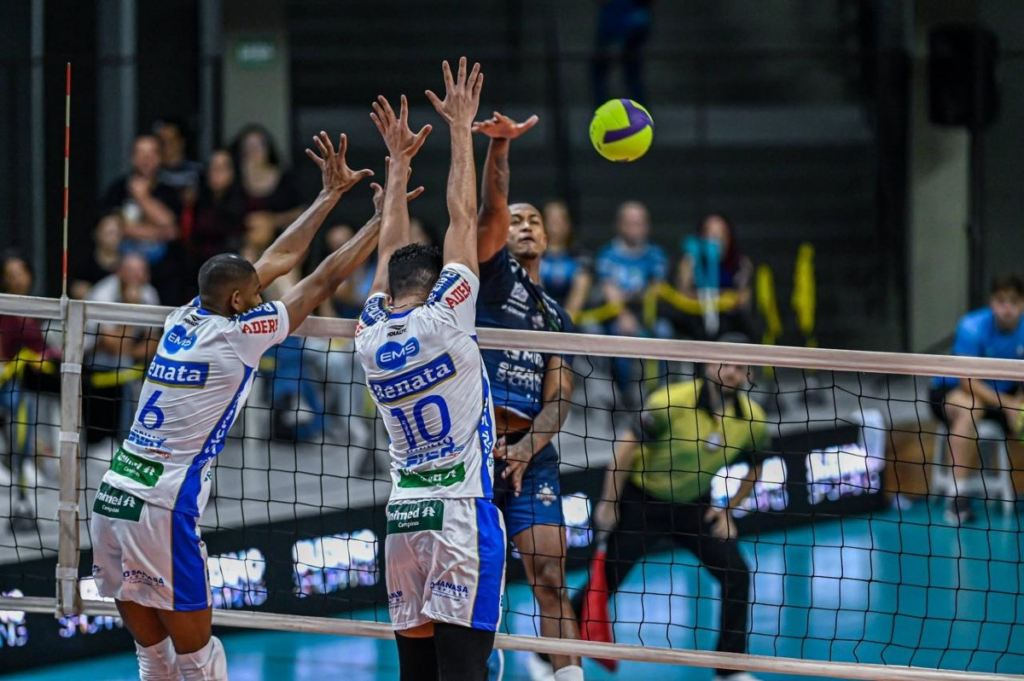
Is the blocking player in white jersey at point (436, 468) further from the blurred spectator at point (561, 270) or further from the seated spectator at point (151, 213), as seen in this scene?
the blurred spectator at point (561, 270)

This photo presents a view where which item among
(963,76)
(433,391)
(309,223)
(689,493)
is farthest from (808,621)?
(963,76)

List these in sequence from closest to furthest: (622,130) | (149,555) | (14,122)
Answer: (149,555)
(622,130)
(14,122)

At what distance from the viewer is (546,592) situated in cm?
624

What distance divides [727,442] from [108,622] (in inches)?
133

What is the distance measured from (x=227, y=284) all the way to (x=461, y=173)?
96 cm

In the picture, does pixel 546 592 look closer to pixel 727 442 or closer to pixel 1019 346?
pixel 727 442

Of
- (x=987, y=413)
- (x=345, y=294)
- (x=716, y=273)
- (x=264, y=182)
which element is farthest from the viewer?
(x=716, y=273)

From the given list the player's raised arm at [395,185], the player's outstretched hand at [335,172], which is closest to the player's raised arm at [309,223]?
the player's outstretched hand at [335,172]

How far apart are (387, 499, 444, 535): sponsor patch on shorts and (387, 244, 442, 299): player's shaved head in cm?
74

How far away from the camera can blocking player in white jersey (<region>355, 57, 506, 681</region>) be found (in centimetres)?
500

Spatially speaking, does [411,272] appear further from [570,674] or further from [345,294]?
[345,294]

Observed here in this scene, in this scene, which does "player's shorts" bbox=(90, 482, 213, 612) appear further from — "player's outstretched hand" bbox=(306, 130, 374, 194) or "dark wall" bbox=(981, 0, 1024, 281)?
"dark wall" bbox=(981, 0, 1024, 281)

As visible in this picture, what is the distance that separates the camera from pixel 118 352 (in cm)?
940

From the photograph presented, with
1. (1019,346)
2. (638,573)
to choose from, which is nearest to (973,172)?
(1019,346)
